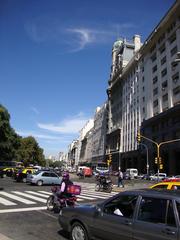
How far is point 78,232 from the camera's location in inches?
269

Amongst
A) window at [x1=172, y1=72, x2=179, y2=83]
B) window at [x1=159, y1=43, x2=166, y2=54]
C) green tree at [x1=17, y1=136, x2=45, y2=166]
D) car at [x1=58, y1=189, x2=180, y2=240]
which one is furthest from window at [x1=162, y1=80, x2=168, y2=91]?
car at [x1=58, y1=189, x2=180, y2=240]

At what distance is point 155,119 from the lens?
2569 inches

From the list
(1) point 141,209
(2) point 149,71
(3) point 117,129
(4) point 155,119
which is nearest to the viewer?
(1) point 141,209

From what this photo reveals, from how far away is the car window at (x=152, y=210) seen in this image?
527 centimetres

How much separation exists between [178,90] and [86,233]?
5476 cm

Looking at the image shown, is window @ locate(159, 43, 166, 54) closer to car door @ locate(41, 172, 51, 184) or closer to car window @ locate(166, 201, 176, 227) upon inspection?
car door @ locate(41, 172, 51, 184)

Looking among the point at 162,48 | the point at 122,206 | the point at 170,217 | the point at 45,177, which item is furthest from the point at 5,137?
the point at 170,217

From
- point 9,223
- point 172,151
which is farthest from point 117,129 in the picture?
point 9,223

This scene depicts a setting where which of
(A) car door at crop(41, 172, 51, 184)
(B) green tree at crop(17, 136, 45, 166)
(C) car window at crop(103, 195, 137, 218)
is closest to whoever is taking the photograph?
(C) car window at crop(103, 195, 137, 218)

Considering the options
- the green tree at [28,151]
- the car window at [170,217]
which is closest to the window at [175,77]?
the car window at [170,217]

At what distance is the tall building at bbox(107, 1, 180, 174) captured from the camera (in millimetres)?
59312

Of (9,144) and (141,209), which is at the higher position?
(9,144)

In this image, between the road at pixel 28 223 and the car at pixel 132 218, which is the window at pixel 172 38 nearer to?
the road at pixel 28 223

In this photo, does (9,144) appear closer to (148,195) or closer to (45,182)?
(45,182)
